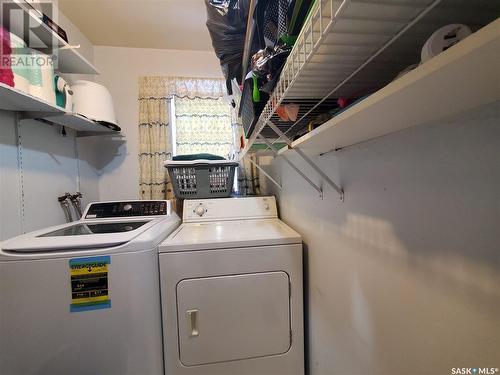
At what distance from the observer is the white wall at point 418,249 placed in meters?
0.40

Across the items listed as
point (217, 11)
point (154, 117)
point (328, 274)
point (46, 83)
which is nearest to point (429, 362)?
point (328, 274)

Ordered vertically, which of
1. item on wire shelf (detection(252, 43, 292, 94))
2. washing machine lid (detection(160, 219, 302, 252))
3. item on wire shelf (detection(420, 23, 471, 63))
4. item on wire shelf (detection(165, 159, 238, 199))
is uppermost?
item on wire shelf (detection(252, 43, 292, 94))

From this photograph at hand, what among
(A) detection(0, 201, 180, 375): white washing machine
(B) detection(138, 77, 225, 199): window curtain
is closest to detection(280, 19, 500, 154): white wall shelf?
(A) detection(0, 201, 180, 375): white washing machine

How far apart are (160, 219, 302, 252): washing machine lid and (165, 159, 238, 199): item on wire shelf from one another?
0.41 metres

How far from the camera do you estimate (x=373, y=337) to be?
2.32 ft

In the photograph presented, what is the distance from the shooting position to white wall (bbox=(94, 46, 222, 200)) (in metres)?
2.44

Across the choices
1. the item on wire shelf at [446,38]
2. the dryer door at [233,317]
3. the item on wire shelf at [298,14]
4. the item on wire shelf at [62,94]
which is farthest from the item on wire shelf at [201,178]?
the item on wire shelf at [446,38]

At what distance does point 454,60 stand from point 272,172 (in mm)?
1696

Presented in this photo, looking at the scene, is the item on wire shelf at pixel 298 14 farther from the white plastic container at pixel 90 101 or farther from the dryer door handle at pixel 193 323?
the white plastic container at pixel 90 101

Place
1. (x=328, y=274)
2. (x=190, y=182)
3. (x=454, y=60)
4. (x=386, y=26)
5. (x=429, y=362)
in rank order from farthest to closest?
(x=190, y=182)
(x=328, y=274)
(x=429, y=362)
(x=386, y=26)
(x=454, y=60)

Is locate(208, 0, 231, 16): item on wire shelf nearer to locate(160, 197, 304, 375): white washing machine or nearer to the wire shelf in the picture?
the wire shelf

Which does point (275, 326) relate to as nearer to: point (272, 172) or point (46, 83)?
point (272, 172)

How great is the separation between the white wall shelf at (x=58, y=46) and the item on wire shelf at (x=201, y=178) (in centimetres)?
97

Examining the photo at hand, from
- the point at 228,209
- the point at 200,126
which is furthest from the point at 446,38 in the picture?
the point at 200,126
